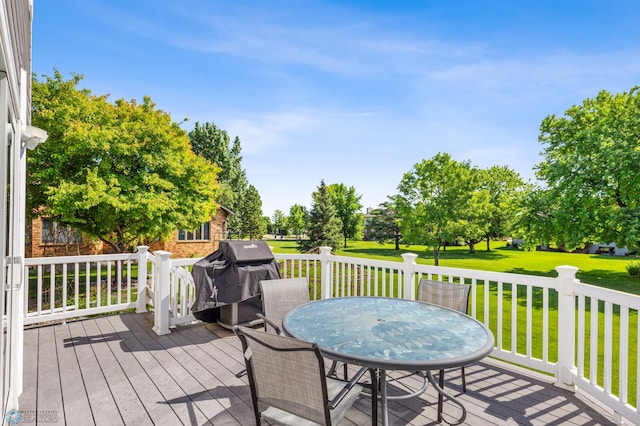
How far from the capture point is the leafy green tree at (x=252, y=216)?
2955 cm

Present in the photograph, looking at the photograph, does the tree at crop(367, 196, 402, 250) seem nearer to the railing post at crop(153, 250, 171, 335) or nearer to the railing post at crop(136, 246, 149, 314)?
the railing post at crop(136, 246, 149, 314)

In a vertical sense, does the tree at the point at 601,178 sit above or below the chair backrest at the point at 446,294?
above

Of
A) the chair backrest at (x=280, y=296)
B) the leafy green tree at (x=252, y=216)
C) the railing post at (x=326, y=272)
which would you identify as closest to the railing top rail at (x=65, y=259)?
the railing post at (x=326, y=272)

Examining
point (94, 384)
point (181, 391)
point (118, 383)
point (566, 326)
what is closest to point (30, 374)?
point (94, 384)

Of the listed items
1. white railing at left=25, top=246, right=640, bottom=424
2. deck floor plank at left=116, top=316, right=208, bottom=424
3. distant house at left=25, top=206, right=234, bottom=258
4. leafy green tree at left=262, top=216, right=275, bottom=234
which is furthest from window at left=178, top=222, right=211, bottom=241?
deck floor plank at left=116, top=316, right=208, bottom=424

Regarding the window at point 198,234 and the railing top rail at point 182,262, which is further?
the window at point 198,234

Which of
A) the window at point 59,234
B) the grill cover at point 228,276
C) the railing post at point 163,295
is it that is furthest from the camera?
the window at point 59,234

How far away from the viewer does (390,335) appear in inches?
84.1

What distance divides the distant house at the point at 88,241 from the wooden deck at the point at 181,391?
8251mm

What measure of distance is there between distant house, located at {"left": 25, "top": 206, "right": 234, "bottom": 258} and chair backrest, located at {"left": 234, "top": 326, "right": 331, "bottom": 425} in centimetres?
1087

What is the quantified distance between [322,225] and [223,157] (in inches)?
A: 421

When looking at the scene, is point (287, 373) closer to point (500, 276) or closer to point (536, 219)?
point (500, 276)

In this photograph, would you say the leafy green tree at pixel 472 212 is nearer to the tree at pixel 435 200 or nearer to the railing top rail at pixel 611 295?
the tree at pixel 435 200

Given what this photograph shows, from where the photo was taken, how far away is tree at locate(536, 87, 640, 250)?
430 inches
